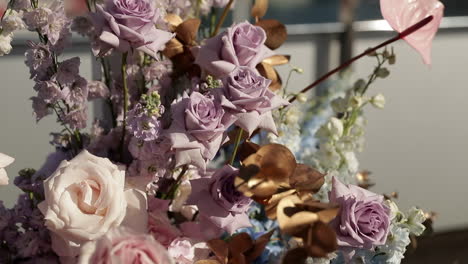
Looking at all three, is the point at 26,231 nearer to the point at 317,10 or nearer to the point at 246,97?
the point at 246,97

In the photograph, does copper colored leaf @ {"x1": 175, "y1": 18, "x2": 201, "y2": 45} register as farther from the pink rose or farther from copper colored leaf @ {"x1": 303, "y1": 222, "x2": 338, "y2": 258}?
copper colored leaf @ {"x1": 303, "y1": 222, "x2": 338, "y2": 258}

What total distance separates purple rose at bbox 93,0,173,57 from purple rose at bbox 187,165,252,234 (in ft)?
0.46

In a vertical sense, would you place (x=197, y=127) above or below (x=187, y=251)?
above

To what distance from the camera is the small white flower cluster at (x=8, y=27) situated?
64 cm

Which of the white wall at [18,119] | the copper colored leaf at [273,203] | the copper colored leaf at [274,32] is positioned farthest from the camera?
the white wall at [18,119]

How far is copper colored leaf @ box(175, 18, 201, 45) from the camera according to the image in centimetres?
76

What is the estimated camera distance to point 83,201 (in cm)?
58

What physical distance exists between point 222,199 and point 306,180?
0.08 m

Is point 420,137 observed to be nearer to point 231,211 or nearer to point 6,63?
point 6,63

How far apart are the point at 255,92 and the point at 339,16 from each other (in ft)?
5.27

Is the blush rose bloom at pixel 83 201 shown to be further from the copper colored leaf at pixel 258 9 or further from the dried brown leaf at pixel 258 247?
the copper colored leaf at pixel 258 9

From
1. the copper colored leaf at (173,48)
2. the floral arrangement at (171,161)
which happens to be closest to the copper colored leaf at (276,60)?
the floral arrangement at (171,161)

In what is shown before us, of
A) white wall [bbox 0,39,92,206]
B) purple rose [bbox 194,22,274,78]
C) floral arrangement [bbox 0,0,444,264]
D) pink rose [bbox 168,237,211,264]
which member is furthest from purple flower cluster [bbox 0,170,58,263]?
white wall [bbox 0,39,92,206]

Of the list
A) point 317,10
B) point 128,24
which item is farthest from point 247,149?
point 317,10
